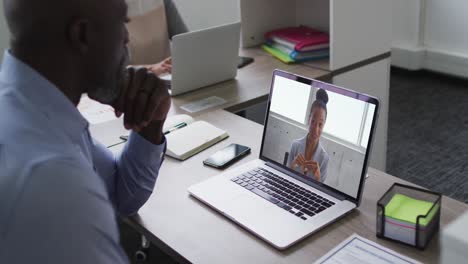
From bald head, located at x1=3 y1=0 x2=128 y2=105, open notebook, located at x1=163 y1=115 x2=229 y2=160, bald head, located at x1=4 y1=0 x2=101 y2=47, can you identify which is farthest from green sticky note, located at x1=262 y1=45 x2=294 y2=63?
bald head, located at x1=4 y1=0 x2=101 y2=47

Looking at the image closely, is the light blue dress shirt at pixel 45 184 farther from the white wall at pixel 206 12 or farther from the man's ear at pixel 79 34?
the white wall at pixel 206 12

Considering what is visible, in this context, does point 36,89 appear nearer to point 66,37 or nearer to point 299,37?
point 66,37

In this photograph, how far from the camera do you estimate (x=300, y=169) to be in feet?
4.31

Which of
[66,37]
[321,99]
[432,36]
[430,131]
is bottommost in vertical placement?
[430,131]

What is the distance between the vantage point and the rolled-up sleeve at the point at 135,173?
1274 mm

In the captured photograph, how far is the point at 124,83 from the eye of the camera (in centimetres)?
121

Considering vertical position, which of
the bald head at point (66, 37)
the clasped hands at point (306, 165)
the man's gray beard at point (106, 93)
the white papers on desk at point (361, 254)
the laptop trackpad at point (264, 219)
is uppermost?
the bald head at point (66, 37)

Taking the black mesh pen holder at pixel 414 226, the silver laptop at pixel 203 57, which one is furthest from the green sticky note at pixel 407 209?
the silver laptop at pixel 203 57

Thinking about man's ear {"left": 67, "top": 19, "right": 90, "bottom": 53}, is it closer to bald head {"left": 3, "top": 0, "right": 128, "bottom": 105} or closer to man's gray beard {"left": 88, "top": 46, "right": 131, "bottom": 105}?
bald head {"left": 3, "top": 0, "right": 128, "bottom": 105}

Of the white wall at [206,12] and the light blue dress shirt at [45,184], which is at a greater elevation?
the light blue dress shirt at [45,184]

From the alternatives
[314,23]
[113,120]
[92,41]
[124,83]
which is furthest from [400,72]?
[92,41]

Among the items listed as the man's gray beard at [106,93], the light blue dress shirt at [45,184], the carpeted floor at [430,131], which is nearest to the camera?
the light blue dress shirt at [45,184]

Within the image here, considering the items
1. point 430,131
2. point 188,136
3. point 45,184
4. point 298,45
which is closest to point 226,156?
point 188,136

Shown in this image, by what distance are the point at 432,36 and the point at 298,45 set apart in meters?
2.28
